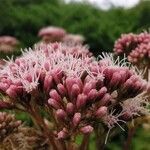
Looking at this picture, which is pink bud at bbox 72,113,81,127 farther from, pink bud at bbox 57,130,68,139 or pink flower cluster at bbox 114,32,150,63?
pink flower cluster at bbox 114,32,150,63

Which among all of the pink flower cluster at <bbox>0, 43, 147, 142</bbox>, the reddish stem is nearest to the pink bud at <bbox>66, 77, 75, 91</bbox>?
the pink flower cluster at <bbox>0, 43, 147, 142</bbox>

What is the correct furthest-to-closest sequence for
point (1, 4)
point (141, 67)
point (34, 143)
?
point (1, 4) → point (141, 67) → point (34, 143)

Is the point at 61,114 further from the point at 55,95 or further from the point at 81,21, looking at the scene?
the point at 81,21

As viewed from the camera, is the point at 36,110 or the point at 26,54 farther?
the point at 26,54

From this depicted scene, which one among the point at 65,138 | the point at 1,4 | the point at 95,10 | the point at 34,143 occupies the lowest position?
the point at 65,138

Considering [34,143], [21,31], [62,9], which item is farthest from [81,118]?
[62,9]

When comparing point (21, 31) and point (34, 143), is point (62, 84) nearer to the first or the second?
point (34, 143)

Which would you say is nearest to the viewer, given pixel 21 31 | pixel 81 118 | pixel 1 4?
pixel 81 118
